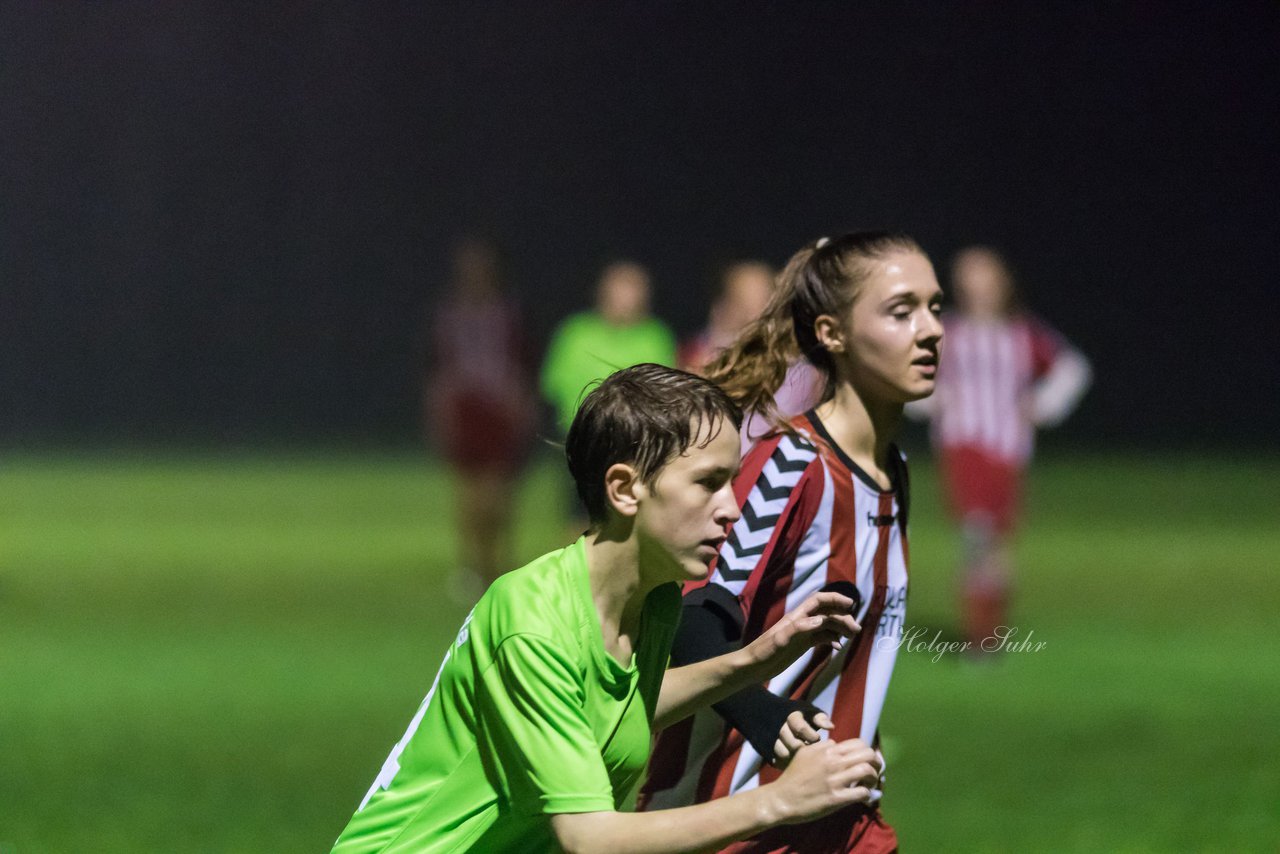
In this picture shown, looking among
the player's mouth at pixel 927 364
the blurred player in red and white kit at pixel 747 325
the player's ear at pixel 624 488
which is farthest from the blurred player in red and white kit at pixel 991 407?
the player's ear at pixel 624 488

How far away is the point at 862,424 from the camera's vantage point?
446 centimetres

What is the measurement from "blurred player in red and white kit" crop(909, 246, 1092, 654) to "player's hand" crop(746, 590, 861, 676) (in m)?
7.77

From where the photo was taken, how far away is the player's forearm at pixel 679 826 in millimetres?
3098

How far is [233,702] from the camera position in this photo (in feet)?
33.5

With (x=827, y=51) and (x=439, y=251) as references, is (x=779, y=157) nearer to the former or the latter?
(x=827, y=51)

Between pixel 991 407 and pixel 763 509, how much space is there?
736 centimetres

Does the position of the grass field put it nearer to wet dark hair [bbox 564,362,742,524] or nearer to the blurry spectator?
the blurry spectator

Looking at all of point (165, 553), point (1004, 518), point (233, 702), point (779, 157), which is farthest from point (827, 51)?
point (233, 702)

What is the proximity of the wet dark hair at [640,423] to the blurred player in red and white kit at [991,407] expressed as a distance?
790 cm

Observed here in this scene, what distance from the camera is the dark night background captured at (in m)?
26.4

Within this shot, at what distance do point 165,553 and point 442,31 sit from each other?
38.6ft

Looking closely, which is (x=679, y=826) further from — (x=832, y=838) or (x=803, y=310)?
(x=803, y=310)

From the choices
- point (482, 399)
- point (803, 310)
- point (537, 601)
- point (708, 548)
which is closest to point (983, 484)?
point (482, 399)

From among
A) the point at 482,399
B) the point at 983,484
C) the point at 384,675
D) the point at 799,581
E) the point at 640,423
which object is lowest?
the point at 384,675
